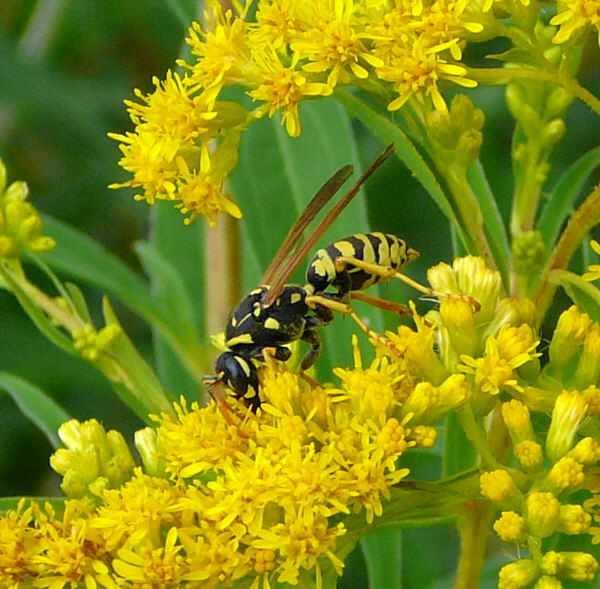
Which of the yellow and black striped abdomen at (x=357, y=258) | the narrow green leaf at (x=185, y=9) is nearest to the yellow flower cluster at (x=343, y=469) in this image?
the yellow and black striped abdomen at (x=357, y=258)

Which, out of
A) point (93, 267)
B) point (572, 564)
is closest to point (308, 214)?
point (572, 564)

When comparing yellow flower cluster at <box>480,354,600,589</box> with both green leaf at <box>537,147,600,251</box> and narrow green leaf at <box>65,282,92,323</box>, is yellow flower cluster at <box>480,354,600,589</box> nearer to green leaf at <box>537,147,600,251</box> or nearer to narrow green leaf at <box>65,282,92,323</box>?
green leaf at <box>537,147,600,251</box>

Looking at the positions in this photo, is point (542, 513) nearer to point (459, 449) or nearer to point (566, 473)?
point (566, 473)

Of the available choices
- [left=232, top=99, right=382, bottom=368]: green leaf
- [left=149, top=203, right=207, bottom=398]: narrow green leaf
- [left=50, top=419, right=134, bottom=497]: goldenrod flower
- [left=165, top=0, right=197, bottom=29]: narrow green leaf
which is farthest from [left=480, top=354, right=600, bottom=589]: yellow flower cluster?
[left=165, top=0, right=197, bottom=29]: narrow green leaf

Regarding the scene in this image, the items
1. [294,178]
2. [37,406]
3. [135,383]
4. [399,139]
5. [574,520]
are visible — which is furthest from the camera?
[294,178]

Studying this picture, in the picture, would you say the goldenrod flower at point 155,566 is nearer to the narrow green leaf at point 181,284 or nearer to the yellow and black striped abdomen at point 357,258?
the yellow and black striped abdomen at point 357,258

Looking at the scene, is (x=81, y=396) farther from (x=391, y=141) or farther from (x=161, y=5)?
(x=391, y=141)

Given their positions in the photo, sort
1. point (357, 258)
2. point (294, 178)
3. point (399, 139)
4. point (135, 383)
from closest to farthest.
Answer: point (399, 139) → point (357, 258) → point (135, 383) → point (294, 178)
